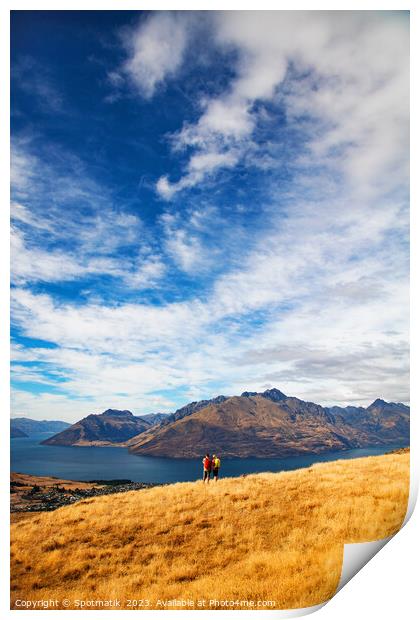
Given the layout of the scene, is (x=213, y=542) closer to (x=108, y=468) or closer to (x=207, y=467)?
(x=207, y=467)

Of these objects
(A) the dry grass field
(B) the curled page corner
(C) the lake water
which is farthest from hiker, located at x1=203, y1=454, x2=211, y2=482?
(C) the lake water

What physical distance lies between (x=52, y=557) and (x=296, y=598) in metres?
5.79

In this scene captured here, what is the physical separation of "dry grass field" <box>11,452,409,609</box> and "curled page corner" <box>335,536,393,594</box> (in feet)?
0.50

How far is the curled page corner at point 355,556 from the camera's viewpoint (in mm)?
8086

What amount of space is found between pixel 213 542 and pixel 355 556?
10.9ft

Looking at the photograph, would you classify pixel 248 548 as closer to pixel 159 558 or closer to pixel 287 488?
pixel 159 558

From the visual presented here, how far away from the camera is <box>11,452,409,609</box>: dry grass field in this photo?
7.67m

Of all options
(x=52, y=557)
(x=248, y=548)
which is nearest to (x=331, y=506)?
(x=248, y=548)

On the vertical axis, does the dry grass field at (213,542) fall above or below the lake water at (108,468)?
above

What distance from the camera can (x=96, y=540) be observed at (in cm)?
990

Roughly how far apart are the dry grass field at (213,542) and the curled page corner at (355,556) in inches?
6.1

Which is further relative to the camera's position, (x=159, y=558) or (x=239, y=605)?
(x=159, y=558)

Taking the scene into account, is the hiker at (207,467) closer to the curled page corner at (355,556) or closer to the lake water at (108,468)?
the curled page corner at (355,556)

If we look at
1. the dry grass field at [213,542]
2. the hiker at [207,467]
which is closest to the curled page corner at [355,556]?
the dry grass field at [213,542]
